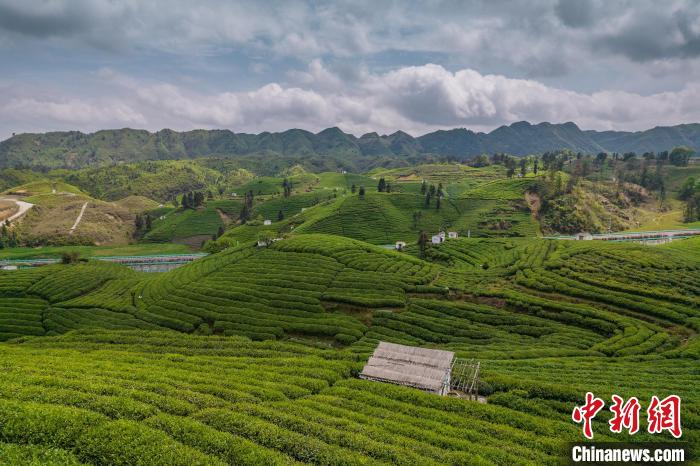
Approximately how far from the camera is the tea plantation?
1925cm

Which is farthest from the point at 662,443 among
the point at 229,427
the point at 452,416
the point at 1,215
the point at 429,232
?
the point at 1,215

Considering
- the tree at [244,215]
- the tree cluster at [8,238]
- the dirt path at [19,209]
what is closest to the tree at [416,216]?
the tree at [244,215]

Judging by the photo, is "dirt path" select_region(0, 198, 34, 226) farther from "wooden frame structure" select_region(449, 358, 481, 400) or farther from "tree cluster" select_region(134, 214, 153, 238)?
"wooden frame structure" select_region(449, 358, 481, 400)

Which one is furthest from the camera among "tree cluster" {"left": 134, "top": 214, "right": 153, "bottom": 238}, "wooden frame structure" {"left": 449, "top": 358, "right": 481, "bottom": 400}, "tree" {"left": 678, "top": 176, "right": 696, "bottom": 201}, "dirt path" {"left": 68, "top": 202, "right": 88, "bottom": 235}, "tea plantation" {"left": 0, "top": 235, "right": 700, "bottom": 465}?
"tree cluster" {"left": 134, "top": 214, "right": 153, "bottom": 238}

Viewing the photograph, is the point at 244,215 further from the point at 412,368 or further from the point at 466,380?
the point at 466,380

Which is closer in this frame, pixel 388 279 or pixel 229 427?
pixel 229 427

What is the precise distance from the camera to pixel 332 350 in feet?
127

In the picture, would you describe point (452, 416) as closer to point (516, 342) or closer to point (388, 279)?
point (516, 342)

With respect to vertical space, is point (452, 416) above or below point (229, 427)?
below

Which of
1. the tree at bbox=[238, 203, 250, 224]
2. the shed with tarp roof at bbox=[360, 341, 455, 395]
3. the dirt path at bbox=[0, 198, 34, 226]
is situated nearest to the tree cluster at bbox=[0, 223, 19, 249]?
the dirt path at bbox=[0, 198, 34, 226]

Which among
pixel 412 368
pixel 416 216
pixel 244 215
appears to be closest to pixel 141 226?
pixel 244 215

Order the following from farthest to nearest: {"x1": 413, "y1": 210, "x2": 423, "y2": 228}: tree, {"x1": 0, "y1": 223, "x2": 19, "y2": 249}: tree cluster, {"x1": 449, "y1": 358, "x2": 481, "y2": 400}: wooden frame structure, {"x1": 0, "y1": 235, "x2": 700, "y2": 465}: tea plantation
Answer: {"x1": 0, "y1": 223, "x2": 19, "y2": 249}: tree cluster → {"x1": 413, "y1": 210, "x2": 423, "y2": 228}: tree → {"x1": 449, "y1": 358, "x2": 481, "y2": 400}: wooden frame structure → {"x1": 0, "y1": 235, "x2": 700, "y2": 465}: tea plantation

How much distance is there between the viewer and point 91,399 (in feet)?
71.1

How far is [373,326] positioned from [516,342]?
16.1 meters
